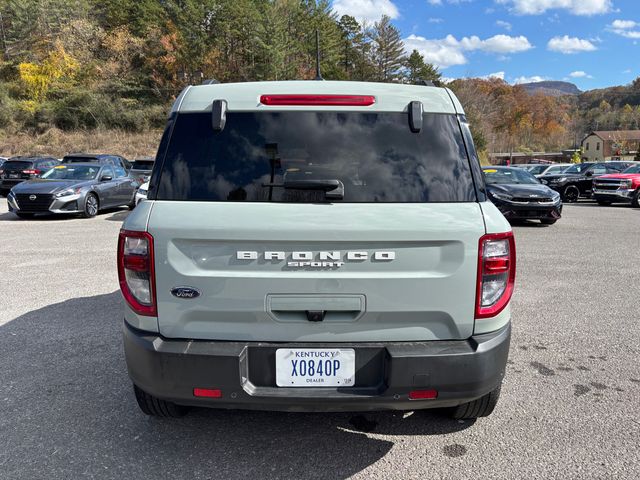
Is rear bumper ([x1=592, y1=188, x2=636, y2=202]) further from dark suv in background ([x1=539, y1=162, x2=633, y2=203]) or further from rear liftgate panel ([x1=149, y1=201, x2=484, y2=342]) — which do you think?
rear liftgate panel ([x1=149, y1=201, x2=484, y2=342])

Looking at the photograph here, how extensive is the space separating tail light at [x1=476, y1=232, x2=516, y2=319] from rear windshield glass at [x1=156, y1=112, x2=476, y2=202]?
271 mm

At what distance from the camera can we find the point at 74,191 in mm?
12375

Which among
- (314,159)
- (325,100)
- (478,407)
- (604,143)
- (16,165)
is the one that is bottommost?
(478,407)

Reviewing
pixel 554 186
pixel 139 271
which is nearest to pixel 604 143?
pixel 554 186

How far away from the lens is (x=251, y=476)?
2361 mm

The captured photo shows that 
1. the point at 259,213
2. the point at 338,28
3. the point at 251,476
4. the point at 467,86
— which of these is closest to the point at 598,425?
the point at 251,476

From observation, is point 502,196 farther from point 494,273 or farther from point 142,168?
point 142,168

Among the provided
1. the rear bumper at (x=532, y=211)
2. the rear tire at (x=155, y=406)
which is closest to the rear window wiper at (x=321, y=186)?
the rear tire at (x=155, y=406)

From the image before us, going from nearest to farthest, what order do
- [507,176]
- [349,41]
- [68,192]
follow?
[68,192] → [507,176] → [349,41]

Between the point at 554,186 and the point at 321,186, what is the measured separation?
2044 centimetres

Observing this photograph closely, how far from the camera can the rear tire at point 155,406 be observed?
8.55 ft

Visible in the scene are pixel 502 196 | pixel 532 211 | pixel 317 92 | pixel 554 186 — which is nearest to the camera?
pixel 317 92

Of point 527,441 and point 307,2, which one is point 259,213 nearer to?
point 527,441

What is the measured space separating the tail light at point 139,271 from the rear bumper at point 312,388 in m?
0.18
